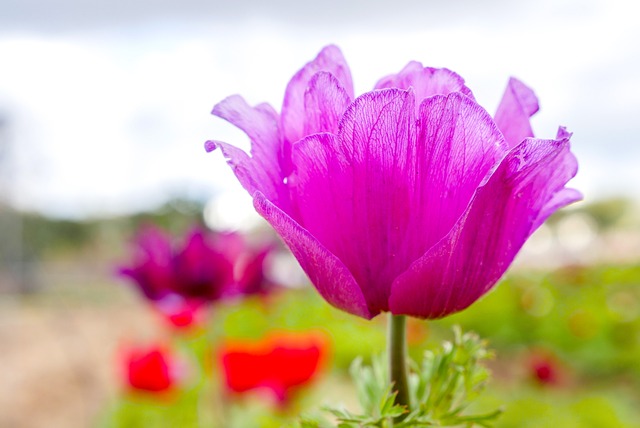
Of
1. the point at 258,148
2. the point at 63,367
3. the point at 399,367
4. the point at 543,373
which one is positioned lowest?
the point at 63,367

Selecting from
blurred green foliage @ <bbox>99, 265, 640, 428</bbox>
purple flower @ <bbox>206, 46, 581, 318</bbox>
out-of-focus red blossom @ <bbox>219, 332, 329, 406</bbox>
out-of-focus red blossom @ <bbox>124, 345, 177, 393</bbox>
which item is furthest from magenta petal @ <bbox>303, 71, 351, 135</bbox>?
blurred green foliage @ <bbox>99, 265, 640, 428</bbox>

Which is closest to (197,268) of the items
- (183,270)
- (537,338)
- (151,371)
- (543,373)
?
(183,270)

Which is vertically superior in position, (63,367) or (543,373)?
(543,373)

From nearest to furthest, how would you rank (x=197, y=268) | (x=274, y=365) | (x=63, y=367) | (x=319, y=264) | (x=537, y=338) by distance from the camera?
(x=319, y=264)
(x=197, y=268)
(x=274, y=365)
(x=63, y=367)
(x=537, y=338)

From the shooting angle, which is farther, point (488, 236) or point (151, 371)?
point (151, 371)

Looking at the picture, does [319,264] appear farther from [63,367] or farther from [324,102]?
[63,367]

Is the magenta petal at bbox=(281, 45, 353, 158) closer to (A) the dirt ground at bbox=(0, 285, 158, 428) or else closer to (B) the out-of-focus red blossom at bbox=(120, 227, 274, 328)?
(B) the out-of-focus red blossom at bbox=(120, 227, 274, 328)

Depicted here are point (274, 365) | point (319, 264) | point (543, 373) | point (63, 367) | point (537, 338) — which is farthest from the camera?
point (537, 338)
